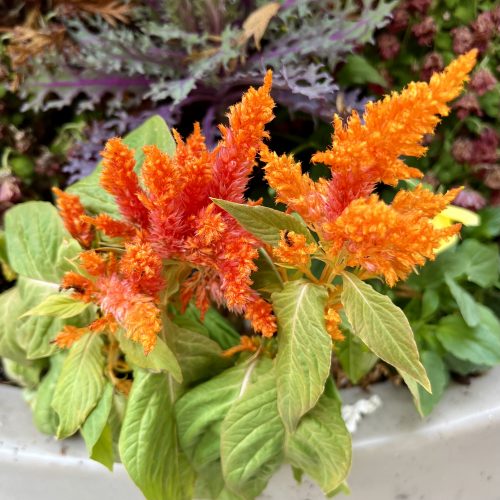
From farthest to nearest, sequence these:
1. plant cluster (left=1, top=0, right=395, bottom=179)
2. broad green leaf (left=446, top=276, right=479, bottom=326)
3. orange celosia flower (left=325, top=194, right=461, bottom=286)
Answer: plant cluster (left=1, top=0, right=395, bottom=179) → broad green leaf (left=446, top=276, right=479, bottom=326) → orange celosia flower (left=325, top=194, right=461, bottom=286)

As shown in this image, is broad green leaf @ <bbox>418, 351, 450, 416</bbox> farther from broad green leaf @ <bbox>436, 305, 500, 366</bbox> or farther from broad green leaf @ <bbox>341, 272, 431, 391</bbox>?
broad green leaf @ <bbox>341, 272, 431, 391</bbox>

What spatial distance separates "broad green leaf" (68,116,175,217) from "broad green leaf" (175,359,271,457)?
0.74 ft

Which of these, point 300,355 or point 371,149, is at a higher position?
point 371,149

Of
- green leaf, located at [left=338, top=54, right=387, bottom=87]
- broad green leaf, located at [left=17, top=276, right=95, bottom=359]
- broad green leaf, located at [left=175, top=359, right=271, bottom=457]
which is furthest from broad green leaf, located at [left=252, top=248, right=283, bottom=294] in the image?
green leaf, located at [left=338, top=54, right=387, bottom=87]

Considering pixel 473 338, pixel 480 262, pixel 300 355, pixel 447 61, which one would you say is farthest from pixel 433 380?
pixel 447 61

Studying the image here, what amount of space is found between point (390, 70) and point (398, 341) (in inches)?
23.8

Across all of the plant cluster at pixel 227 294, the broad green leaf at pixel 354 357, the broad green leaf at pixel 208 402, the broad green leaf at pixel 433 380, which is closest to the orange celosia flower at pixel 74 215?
the plant cluster at pixel 227 294

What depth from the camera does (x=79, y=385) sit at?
0.59m

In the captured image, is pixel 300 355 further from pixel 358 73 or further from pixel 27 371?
pixel 358 73

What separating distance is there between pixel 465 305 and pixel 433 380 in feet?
0.34

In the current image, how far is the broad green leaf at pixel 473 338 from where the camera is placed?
0.70 metres

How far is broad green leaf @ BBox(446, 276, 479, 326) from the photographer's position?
693mm

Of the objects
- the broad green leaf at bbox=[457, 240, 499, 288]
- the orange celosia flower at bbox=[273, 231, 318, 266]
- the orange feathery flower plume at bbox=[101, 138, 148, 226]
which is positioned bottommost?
the broad green leaf at bbox=[457, 240, 499, 288]

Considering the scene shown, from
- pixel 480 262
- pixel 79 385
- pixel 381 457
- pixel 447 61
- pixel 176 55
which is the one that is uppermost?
pixel 176 55
